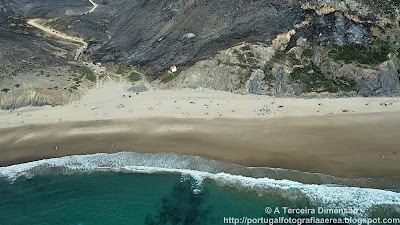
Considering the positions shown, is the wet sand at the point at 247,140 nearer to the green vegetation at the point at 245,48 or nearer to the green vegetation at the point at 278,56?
the green vegetation at the point at 278,56

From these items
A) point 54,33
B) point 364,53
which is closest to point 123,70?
point 54,33

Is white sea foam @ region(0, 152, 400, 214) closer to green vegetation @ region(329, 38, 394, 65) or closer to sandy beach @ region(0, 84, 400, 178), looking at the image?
sandy beach @ region(0, 84, 400, 178)

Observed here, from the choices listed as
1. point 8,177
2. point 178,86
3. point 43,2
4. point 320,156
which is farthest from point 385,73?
point 43,2

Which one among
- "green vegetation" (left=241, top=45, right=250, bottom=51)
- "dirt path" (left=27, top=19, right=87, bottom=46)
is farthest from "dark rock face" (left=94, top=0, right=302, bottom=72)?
"dirt path" (left=27, top=19, right=87, bottom=46)

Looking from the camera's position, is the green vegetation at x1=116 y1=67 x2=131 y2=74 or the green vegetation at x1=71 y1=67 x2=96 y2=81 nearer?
the green vegetation at x1=71 y1=67 x2=96 y2=81

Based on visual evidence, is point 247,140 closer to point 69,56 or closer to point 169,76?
point 169,76

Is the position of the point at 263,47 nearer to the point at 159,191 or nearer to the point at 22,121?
the point at 159,191

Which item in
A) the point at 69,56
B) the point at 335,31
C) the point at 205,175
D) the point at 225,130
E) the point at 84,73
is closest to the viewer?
the point at 205,175

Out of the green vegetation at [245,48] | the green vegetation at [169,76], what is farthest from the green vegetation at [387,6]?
the green vegetation at [169,76]
